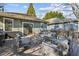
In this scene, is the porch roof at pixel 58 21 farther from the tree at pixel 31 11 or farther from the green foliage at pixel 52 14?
the tree at pixel 31 11

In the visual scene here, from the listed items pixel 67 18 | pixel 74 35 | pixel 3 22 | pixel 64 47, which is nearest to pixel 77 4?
pixel 67 18

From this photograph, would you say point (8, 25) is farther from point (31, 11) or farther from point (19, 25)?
point (31, 11)

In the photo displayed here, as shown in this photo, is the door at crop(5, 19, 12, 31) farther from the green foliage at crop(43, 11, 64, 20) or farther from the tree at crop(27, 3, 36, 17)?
the green foliage at crop(43, 11, 64, 20)

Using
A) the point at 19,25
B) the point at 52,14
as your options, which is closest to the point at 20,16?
the point at 19,25

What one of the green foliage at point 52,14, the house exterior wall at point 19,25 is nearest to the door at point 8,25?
the house exterior wall at point 19,25

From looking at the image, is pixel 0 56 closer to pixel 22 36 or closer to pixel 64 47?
pixel 22 36

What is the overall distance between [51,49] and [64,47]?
0.12 metres

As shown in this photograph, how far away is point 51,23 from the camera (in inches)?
58.0

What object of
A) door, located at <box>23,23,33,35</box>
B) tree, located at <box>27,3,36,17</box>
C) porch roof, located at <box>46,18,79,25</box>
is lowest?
door, located at <box>23,23,33,35</box>

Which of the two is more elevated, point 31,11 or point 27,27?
point 31,11

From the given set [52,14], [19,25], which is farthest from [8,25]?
[52,14]

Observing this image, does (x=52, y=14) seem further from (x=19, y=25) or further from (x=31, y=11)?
(x=19, y=25)

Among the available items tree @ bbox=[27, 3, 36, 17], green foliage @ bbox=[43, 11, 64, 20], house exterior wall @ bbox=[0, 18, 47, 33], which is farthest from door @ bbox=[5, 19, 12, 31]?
green foliage @ bbox=[43, 11, 64, 20]

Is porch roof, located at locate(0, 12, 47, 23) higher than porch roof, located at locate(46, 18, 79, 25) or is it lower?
higher
